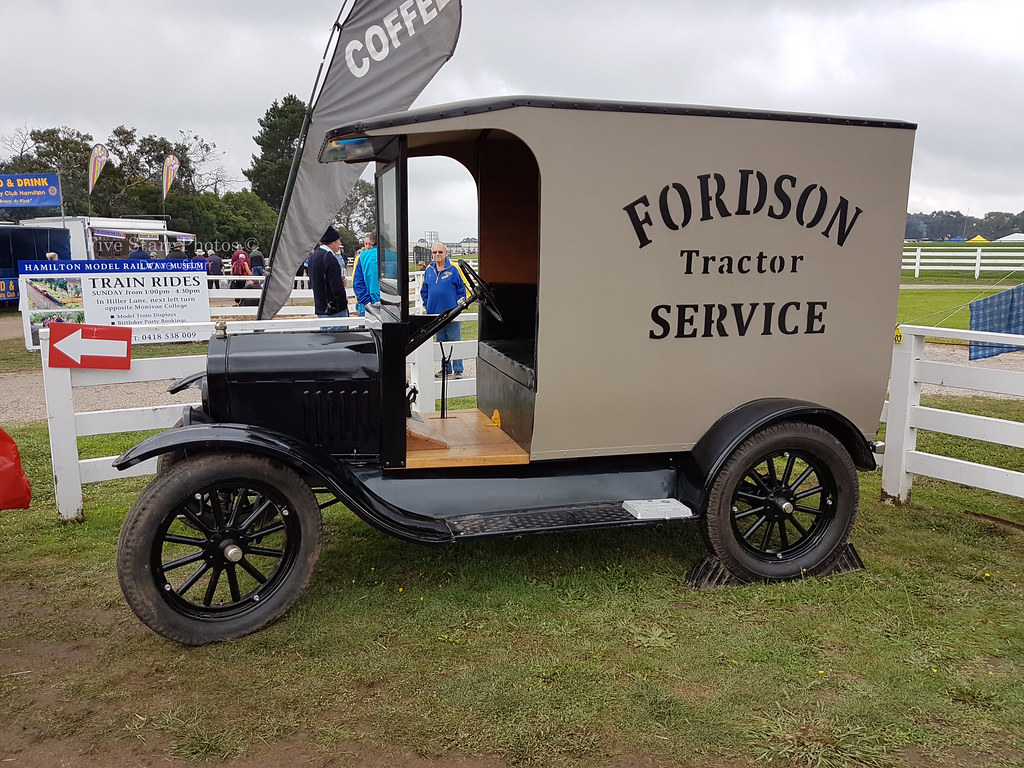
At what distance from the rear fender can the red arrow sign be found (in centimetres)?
362

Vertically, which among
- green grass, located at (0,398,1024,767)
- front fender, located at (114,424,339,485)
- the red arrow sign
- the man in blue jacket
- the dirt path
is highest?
the man in blue jacket

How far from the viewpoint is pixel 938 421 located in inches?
195

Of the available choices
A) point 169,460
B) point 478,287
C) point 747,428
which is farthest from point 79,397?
point 747,428

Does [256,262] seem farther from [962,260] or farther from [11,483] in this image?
[962,260]

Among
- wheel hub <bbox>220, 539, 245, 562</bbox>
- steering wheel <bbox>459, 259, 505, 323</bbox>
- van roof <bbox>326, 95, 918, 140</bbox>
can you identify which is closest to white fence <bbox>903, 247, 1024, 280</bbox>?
van roof <bbox>326, 95, 918, 140</bbox>

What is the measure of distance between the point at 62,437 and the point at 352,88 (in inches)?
Result: 141

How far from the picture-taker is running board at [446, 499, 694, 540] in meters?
3.59

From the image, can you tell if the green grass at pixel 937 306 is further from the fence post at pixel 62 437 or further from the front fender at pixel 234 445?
the fence post at pixel 62 437

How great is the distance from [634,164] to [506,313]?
1.82 metres

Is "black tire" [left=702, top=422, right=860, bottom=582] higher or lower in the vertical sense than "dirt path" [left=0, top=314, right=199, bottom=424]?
higher

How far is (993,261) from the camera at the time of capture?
22.9 meters

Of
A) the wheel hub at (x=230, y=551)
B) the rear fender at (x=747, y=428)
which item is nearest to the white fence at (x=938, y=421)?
the rear fender at (x=747, y=428)

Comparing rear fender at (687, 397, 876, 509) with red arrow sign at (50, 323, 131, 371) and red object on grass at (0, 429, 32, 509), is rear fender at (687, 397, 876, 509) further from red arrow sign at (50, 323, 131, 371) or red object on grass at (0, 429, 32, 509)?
red arrow sign at (50, 323, 131, 371)

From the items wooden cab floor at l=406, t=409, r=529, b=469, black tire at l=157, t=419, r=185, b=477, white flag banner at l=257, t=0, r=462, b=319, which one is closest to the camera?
black tire at l=157, t=419, r=185, b=477
